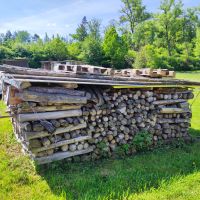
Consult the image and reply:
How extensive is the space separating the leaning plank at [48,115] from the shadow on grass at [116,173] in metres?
1.00

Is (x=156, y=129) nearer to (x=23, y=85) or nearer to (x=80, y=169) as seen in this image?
(x=80, y=169)

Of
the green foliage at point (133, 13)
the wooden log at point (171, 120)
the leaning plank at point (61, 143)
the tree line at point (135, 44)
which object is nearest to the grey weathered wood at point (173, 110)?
the wooden log at point (171, 120)

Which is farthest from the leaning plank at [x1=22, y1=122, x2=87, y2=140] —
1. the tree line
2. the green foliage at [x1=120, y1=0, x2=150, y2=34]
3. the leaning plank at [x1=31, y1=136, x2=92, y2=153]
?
the green foliage at [x1=120, y1=0, x2=150, y2=34]

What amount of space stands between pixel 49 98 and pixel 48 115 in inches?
14.1

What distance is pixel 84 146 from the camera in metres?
6.48

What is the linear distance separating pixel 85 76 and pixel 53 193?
266 centimetres

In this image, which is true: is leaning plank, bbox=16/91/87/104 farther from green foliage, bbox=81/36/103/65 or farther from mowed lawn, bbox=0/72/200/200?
green foliage, bbox=81/36/103/65

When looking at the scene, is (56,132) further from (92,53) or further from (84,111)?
(92,53)

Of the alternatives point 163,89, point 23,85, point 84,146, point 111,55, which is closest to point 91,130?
point 84,146

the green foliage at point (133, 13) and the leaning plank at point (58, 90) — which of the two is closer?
the leaning plank at point (58, 90)

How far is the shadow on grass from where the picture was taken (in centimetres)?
523

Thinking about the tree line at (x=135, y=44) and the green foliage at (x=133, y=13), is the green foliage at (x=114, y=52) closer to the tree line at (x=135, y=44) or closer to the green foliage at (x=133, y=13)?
the tree line at (x=135, y=44)

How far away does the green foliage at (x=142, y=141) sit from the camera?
7133mm

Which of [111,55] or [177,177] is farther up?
[111,55]
